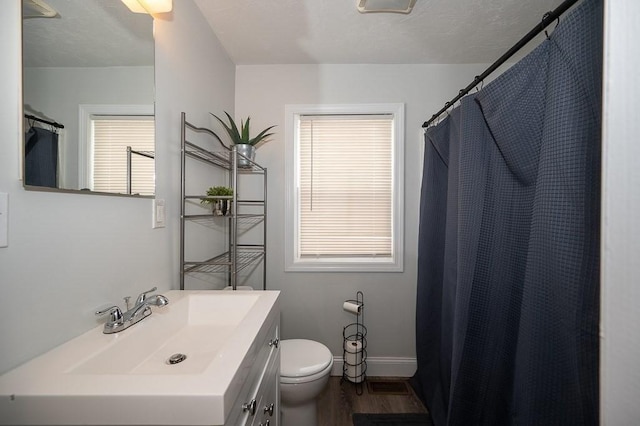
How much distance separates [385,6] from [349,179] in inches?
42.6

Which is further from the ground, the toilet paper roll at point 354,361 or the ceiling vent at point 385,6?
the ceiling vent at point 385,6

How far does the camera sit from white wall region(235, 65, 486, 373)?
6.41 ft

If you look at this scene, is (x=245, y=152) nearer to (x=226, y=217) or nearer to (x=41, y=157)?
(x=226, y=217)

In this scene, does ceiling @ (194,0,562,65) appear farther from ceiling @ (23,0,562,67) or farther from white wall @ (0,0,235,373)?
white wall @ (0,0,235,373)

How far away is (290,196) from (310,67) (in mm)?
1028

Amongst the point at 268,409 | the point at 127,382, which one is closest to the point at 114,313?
the point at 127,382

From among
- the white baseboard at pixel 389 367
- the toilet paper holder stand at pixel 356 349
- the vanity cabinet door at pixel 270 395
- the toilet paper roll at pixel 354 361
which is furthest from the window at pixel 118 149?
the white baseboard at pixel 389 367

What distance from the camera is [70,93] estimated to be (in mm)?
707

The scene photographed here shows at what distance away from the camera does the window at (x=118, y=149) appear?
758 mm

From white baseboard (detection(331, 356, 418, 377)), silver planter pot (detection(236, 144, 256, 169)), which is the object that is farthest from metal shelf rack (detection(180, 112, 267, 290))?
white baseboard (detection(331, 356, 418, 377))

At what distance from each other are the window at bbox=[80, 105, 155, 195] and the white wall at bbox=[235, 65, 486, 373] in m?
1.03

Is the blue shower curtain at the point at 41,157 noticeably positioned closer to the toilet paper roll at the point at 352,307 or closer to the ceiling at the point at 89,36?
the ceiling at the point at 89,36

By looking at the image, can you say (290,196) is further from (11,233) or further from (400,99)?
(11,233)

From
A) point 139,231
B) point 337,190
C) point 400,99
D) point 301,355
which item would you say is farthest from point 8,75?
point 400,99
